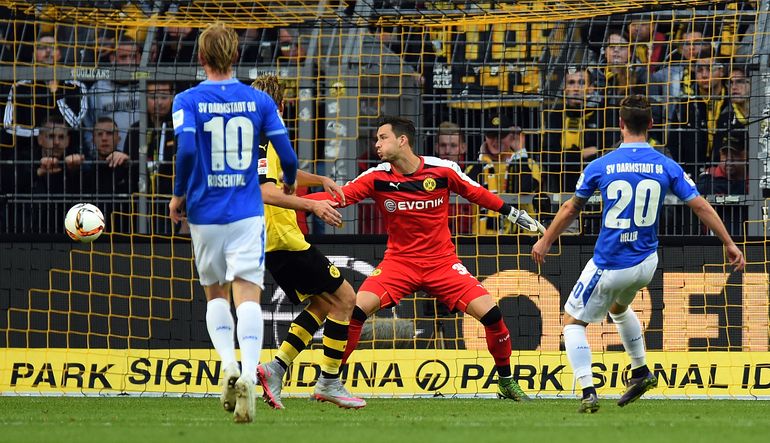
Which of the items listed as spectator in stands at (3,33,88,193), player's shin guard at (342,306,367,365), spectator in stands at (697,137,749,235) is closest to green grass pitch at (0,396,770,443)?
player's shin guard at (342,306,367,365)

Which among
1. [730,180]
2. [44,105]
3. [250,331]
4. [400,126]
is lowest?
[250,331]

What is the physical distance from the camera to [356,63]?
11805mm

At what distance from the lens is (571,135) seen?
12070 mm

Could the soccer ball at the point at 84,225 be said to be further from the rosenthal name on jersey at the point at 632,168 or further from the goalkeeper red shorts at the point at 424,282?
the rosenthal name on jersey at the point at 632,168

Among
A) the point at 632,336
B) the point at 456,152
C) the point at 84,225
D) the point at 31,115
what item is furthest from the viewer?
the point at 31,115

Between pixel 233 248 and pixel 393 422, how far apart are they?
50.3 inches

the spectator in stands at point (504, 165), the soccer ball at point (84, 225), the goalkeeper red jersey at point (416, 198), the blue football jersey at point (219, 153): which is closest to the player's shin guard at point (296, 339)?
the goalkeeper red jersey at point (416, 198)

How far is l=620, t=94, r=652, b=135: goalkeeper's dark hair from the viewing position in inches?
301

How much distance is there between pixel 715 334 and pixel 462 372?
2141mm

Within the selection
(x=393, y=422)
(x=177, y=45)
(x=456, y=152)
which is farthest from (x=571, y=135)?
(x=393, y=422)

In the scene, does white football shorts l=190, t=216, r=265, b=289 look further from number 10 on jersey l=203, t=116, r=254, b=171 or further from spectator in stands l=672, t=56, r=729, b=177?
spectator in stands l=672, t=56, r=729, b=177

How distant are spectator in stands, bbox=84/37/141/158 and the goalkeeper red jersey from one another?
3784 mm

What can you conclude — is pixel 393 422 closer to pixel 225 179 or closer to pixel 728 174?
pixel 225 179

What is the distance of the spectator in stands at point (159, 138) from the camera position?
12141 mm
